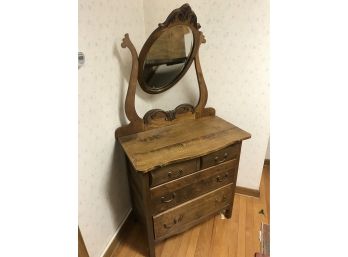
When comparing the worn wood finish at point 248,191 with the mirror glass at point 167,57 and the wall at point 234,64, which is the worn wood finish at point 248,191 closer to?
the wall at point 234,64

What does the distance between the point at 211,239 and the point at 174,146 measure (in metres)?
0.71

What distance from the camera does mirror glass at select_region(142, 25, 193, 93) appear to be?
1134 mm

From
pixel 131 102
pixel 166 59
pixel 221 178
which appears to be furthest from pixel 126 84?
pixel 221 178

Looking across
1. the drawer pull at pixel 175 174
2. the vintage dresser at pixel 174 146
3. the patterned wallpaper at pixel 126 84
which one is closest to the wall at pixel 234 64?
the patterned wallpaper at pixel 126 84

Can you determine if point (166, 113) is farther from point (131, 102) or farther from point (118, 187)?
point (118, 187)

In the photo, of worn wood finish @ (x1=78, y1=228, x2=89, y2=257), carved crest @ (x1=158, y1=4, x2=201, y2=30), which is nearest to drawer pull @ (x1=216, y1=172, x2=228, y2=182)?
worn wood finish @ (x1=78, y1=228, x2=89, y2=257)

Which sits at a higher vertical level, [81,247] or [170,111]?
[170,111]

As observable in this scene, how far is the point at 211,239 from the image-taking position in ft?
4.36

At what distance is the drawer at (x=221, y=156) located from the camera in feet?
3.61
